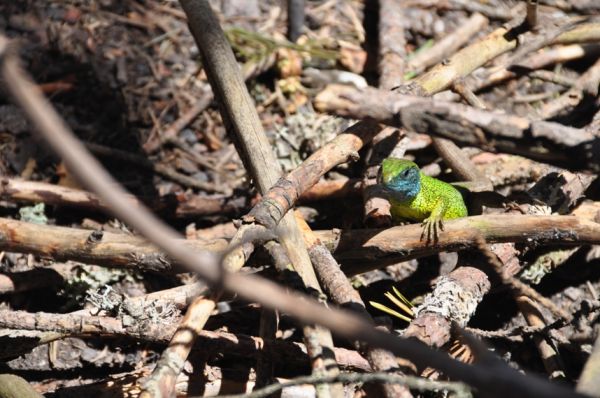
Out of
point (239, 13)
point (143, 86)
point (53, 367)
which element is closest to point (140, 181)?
point (143, 86)

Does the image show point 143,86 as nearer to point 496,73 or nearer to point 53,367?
point 53,367

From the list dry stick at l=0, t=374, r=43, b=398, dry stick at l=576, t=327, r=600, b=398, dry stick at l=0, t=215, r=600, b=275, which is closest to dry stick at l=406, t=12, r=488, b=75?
dry stick at l=0, t=215, r=600, b=275

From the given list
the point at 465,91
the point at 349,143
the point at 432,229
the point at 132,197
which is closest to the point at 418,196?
the point at 432,229

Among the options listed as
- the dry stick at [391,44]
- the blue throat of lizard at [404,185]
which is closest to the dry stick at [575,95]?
the dry stick at [391,44]

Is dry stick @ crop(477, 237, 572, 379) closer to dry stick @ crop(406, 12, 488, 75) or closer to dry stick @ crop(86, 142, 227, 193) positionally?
dry stick @ crop(86, 142, 227, 193)

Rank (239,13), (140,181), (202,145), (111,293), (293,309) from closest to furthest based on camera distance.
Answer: (293,309) → (111,293) → (140,181) → (202,145) → (239,13)

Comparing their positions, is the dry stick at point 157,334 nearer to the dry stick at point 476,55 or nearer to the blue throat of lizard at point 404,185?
the blue throat of lizard at point 404,185
